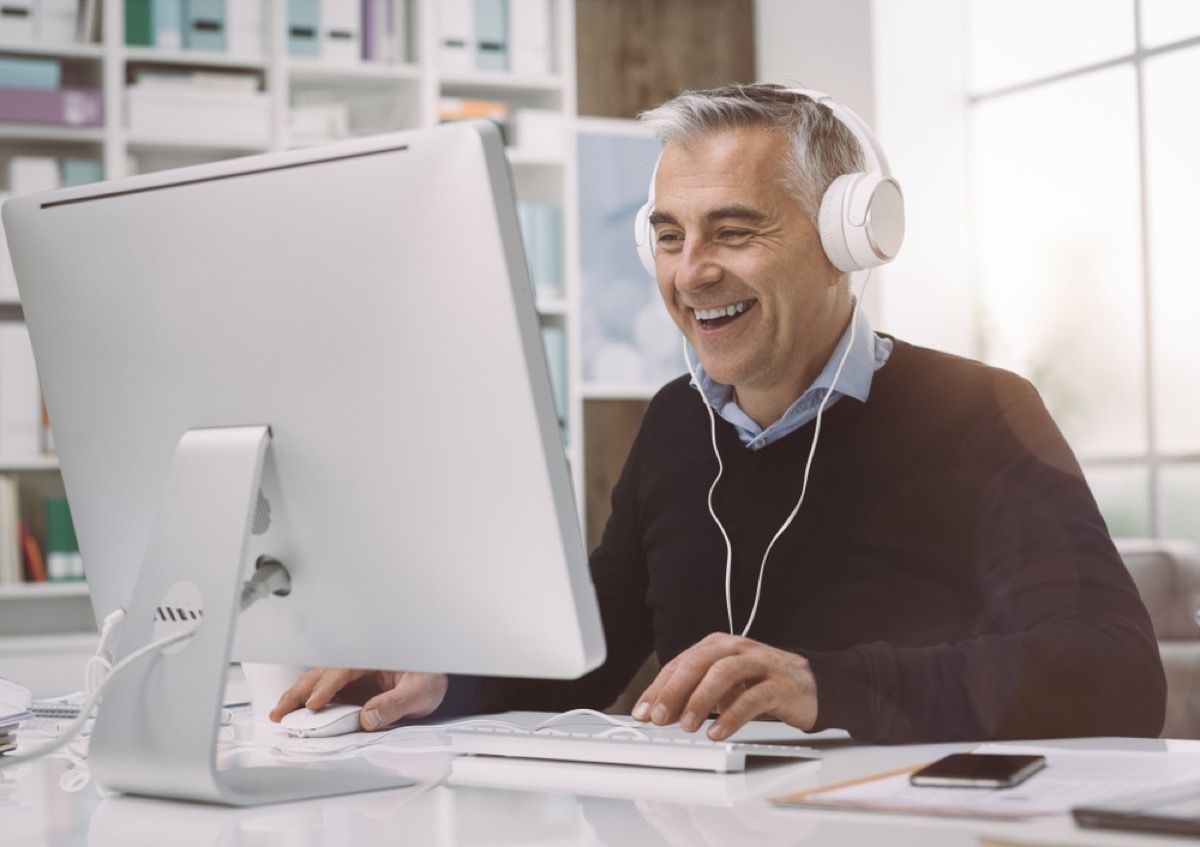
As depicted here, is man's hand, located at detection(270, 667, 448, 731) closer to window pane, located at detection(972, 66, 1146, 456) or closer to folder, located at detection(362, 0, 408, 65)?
folder, located at detection(362, 0, 408, 65)

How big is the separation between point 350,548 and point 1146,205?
361 centimetres

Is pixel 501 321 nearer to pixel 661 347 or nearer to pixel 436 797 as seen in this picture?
pixel 436 797

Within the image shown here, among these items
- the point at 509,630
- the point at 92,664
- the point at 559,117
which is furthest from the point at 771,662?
the point at 559,117

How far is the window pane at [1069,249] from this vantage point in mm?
4031

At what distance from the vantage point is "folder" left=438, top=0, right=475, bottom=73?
374 cm

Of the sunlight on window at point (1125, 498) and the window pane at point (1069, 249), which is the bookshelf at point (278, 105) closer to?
the window pane at point (1069, 249)

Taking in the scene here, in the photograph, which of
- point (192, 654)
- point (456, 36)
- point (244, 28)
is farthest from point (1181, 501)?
point (192, 654)

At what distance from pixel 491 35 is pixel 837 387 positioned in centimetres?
250

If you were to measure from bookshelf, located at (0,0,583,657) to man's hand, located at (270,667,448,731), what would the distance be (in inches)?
88.1

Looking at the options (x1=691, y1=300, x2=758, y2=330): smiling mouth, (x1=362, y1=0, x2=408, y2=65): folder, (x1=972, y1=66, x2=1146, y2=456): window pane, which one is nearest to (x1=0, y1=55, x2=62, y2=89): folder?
(x1=362, y1=0, x2=408, y2=65): folder

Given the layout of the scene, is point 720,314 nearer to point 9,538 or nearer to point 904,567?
point 904,567

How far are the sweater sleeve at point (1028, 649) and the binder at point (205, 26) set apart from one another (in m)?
2.71

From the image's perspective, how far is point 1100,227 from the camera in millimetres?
4086

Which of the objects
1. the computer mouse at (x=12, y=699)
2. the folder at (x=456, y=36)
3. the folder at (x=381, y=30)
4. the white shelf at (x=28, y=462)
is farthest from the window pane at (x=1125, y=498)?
the computer mouse at (x=12, y=699)
